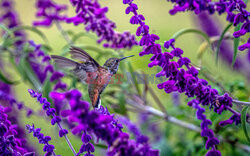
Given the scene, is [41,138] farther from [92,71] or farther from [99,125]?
[92,71]

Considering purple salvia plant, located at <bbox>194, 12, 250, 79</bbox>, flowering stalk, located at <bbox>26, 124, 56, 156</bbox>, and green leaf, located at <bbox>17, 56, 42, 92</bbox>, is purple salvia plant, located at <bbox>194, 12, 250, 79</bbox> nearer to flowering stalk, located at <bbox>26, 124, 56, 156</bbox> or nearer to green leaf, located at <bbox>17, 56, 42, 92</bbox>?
green leaf, located at <bbox>17, 56, 42, 92</bbox>

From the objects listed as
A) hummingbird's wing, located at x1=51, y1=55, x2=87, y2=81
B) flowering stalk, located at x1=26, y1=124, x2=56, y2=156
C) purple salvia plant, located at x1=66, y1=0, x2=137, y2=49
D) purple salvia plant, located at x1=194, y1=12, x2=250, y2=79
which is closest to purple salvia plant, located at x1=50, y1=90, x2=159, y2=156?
flowering stalk, located at x1=26, y1=124, x2=56, y2=156

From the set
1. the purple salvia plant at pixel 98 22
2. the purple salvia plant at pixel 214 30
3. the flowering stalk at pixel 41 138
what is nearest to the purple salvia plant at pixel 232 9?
the purple salvia plant at pixel 98 22

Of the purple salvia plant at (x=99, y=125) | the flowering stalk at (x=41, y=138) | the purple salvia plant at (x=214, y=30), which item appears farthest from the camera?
the purple salvia plant at (x=214, y=30)

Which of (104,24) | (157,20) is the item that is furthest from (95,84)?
(157,20)

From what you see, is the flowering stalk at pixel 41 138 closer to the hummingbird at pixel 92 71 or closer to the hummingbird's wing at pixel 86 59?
the hummingbird at pixel 92 71

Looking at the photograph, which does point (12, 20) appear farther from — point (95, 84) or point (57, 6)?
point (95, 84)
